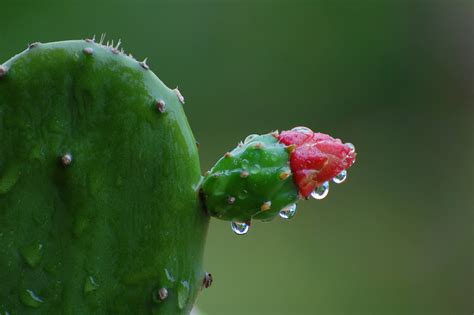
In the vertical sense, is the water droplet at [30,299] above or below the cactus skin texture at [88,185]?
below

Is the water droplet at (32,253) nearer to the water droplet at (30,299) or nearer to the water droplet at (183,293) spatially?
the water droplet at (30,299)

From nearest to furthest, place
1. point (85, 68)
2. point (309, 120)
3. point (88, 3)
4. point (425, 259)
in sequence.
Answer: point (85, 68)
point (88, 3)
point (425, 259)
point (309, 120)

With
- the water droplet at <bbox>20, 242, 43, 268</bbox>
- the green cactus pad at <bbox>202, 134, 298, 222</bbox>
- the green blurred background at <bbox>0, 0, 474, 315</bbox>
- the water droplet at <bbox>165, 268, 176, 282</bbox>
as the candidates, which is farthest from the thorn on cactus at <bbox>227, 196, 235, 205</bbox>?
the green blurred background at <bbox>0, 0, 474, 315</bbox>

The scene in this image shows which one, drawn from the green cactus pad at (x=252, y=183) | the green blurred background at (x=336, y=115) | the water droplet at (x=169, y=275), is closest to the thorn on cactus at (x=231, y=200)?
the green cactus pad at (x=252, y=183)

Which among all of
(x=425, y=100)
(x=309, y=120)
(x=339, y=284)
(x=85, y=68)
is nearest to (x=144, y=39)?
(x=309, y=120)

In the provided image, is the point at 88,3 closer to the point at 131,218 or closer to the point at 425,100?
the point at 425,100

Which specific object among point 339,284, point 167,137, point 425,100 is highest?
point 167,137

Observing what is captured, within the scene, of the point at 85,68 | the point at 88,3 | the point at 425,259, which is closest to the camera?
the point at 85,68

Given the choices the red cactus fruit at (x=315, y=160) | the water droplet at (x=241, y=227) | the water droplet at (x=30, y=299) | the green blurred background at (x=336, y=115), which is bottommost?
the green blurred background at (x=336, y=115)

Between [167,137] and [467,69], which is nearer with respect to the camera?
[167,137]
